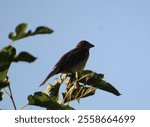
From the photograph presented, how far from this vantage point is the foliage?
115 centimetres

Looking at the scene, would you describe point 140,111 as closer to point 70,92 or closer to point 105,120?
point 105,120

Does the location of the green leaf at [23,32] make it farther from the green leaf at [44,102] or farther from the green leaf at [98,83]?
the green leaf at [98,83]

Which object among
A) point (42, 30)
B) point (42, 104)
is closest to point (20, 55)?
point (42, 30)

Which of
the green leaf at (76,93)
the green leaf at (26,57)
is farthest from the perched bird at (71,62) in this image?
the green leaf at (26,57)

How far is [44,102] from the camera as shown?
1863 millimetres

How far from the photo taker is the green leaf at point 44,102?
173cm

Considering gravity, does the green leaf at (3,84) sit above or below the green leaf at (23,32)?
below

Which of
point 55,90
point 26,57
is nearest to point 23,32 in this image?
point 26,57

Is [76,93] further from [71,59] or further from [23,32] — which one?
[71,59]

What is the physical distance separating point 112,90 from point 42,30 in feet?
4.11

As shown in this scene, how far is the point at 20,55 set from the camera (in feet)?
3.51

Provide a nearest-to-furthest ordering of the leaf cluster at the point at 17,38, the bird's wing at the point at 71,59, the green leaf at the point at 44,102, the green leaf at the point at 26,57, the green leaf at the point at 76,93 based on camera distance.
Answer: the green leaf at the point at 26,57, the leaf cluster at the point at 17,38, the green leaf at the point at 44,102, the green leaf at the point at 76,93, the bird's wing at the point at 71,59

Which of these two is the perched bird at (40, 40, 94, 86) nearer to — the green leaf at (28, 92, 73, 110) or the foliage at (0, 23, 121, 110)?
the foliage at (0, 23, 121, 110)

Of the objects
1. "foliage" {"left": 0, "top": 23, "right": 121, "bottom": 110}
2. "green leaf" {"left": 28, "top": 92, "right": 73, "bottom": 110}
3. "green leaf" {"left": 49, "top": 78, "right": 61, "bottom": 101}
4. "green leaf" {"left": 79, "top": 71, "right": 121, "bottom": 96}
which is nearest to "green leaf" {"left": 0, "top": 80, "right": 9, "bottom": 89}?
"foliage" {"left": 0, "top": 23, "right": 121, "bottom": 110}
